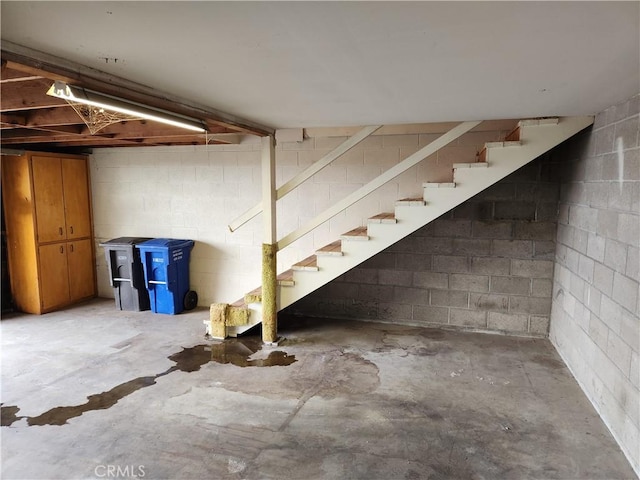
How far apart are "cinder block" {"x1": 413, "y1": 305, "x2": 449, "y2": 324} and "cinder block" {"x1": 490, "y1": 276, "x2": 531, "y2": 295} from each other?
0.60m

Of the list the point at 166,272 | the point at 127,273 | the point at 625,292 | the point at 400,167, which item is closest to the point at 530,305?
the point at 625,292

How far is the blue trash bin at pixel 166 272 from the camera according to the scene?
532 centimetres

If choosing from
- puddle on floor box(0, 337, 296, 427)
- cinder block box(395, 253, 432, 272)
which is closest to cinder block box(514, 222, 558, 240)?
cinder block box(395, 253, 432, 272)

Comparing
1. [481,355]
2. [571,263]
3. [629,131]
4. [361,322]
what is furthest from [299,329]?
[629,131]

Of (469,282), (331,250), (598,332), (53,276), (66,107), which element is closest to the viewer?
(598,332)

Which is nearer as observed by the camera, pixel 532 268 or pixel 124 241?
→ pixel 532 268

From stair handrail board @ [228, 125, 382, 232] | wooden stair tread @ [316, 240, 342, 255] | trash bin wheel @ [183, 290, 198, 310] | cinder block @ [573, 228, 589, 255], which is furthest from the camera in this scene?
trash bin wheel @ [183, 290, 198, 310]

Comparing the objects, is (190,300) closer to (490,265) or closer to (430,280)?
(430,280)

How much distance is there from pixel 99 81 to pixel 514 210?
13.3 ft

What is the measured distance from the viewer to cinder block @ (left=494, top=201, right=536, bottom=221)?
177 inches

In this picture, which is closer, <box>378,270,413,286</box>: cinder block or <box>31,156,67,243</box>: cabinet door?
<box>378,270,413,286</box>: cinder block

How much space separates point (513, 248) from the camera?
4574mm

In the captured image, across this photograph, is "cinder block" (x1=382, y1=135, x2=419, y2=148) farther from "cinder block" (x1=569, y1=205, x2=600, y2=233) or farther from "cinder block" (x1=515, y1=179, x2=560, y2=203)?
"cinder block" (x1=569, y1=205, x2=600, y2=233)

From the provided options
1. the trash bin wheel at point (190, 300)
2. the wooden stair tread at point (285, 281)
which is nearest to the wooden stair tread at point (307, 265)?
the wooden stair tread at point (285, 281)
